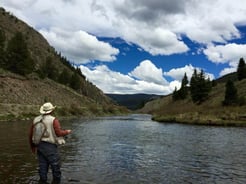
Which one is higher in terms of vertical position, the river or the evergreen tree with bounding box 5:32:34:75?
the evergreen tree with bounding box 5:32:34:75

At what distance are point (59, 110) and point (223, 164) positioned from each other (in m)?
71.6

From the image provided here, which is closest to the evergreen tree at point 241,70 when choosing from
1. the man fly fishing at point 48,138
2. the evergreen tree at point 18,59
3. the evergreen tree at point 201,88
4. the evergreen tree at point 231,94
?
the evergreen tree at point 201,88

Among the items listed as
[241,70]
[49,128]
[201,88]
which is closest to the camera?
[49,128]

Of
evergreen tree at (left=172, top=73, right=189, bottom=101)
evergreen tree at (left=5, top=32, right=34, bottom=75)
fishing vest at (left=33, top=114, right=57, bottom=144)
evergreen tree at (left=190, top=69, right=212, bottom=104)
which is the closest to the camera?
fishing vest at (left=33, top=114, right=57, bottom=144)

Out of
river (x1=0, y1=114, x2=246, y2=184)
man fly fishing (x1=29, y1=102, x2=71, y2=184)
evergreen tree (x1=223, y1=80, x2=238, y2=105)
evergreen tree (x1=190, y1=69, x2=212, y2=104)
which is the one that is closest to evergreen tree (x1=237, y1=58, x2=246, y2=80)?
evergreen tree (x1=190, y1=69, x2=212, y2=104)

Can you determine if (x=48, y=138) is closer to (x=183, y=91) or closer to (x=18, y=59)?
(x=18, y=59)

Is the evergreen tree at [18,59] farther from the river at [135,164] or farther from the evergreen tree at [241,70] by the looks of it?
the river at [135,164]

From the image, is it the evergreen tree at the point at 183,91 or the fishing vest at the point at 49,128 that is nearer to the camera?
the fishing vest at the point at 49,128

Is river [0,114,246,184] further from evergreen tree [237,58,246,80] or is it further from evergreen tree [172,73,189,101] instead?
evergreen tree [172,73,189,101]

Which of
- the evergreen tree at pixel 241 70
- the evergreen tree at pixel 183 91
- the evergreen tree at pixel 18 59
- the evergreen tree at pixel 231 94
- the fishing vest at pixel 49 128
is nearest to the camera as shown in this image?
the fishing vest at pixel 49 128

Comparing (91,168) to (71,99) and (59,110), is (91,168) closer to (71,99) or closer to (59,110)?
(59,110)

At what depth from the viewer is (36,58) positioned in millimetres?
175875

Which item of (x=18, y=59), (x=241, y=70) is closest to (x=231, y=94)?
(x=241, y=70)

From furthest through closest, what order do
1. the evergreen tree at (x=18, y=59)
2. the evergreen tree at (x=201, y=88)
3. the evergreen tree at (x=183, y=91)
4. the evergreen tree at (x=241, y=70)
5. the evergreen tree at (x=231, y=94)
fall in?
the evergreen tree at (x=183, y=91) → the evergreen tree at (x=241, y=70) → the evergreen tree at (x=201, y=88) → the evergreen tree at (x=18, y=59) → the evergreen tree at (x=231, y=94)
